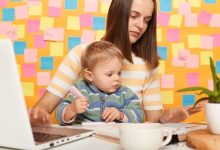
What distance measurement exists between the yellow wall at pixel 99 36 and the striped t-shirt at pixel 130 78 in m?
0.68

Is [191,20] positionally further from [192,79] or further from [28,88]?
[28,88]

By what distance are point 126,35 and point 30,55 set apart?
3.44ft

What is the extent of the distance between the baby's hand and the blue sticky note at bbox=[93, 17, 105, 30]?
3.90ft

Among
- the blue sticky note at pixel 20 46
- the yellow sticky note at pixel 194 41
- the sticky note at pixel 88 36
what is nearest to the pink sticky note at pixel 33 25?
the blue sticky note at pixel 20 46

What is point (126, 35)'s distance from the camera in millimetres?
1597

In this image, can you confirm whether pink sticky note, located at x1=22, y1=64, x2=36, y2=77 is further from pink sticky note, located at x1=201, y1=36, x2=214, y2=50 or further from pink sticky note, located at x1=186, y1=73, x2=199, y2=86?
pink sticky note, located at x1=201, y1=36, x2=214, y2=50

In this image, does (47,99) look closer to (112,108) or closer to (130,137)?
(112,108)

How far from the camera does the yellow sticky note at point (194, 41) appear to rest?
7.86 feet

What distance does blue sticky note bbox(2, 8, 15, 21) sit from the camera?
2471 millimetres

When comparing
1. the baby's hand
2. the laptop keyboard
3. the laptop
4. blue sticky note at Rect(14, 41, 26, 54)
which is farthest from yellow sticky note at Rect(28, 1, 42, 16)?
the laptop

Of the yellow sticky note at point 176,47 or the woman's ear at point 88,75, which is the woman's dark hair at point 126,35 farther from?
the yellow sticky note at point 176,47

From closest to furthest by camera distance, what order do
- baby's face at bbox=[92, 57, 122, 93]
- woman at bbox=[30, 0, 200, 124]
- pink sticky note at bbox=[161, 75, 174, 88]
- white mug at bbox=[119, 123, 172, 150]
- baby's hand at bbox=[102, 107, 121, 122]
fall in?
white mug at bbox=[119, 123, 172, 150] < baby's hand at bbox=[102, 107, 121, 122] < baby's face at bbox=[92, 57, 122, 93] < woman at bbox=[30, 0, 200, 124] < pink sticky note at bbox=[161, 75, 174, 88]

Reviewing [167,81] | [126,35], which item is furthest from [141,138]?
[167,81]

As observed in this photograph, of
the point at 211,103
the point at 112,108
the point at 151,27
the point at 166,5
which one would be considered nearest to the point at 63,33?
the point at 166,5
